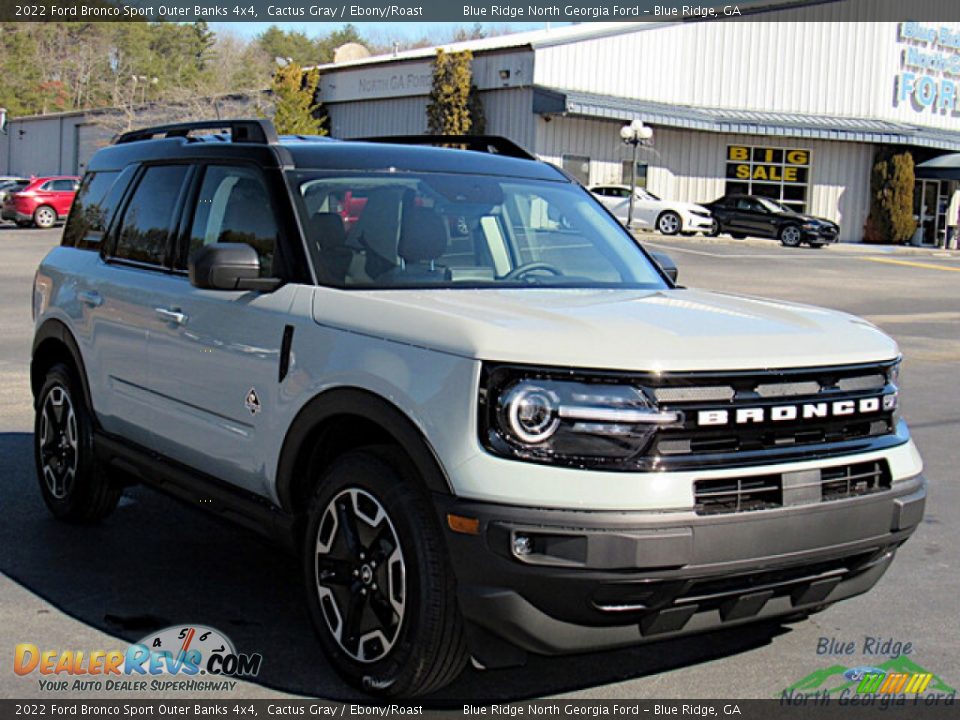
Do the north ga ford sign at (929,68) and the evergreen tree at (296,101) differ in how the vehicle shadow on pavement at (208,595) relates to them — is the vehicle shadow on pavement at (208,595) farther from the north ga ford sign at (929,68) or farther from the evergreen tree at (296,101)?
the north ga ford sign at (929,68)

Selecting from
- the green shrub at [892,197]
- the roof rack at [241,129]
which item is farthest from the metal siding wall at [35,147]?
the roof rack at [241,129]

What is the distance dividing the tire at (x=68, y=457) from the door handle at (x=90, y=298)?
0.42 meters

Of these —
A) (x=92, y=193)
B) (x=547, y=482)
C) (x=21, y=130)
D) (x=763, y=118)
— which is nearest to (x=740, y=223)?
(x=763, y=118)

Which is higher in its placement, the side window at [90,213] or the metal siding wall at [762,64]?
the metal siding wall at [762,64]

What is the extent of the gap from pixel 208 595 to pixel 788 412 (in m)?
2.67

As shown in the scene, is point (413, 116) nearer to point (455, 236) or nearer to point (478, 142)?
point (478, 142)

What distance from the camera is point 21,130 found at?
73.4m

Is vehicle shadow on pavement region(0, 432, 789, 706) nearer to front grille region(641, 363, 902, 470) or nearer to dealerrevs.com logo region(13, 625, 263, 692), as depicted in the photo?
dealerrevs.com logo region(13, 625, 263, 692)

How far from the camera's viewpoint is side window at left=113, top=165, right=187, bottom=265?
18.4 feet

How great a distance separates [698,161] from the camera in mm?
46594

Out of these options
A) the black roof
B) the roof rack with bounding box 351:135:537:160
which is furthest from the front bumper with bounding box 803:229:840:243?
the black roof

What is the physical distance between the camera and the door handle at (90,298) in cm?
591

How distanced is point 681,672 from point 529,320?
1.48 m

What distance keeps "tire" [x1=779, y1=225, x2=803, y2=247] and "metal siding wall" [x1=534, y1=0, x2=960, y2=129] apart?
849cm
